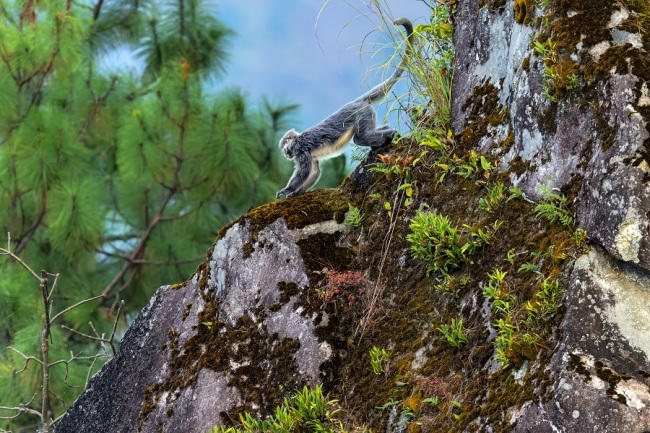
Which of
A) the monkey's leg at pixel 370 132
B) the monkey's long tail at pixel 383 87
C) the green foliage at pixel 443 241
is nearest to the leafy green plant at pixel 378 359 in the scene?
the green foliage at pixel 443 241

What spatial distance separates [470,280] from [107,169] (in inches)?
416

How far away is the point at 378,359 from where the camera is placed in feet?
12.9

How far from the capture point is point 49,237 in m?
11.6

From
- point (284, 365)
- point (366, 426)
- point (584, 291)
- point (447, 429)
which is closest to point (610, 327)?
point (584, 291)

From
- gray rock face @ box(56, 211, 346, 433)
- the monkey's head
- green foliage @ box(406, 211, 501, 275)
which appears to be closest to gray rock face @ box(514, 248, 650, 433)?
green foliage @ box(406, 211, 501, 275)

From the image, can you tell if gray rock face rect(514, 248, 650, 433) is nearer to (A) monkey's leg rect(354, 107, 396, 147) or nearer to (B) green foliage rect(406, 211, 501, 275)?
(B) green foliage rect(406, 211, 501, 275)

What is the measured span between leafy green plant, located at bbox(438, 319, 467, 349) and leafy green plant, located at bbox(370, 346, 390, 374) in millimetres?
382

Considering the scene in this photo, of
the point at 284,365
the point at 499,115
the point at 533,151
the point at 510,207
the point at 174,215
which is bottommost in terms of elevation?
the point at 284,365

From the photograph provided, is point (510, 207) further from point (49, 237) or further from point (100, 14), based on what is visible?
point (100, 14)

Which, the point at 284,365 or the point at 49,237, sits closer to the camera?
the point at 284,365

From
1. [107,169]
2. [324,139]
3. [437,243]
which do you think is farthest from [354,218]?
[107,169]

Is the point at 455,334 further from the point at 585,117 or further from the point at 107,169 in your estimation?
the point at 107,169

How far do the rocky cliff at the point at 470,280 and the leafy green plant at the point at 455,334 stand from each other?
0.03m

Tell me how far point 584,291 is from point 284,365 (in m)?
1.68
